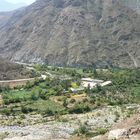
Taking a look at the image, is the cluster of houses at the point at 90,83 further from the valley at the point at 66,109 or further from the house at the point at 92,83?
the valley at the point at 66,109

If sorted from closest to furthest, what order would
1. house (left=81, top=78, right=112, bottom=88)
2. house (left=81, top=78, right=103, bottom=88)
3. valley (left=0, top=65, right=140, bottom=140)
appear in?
valley (left=0, top=65, right=140, bottom=140) < house (left=81, top=78, right=112, bottom=88) < house (left=81, top=78, right=103, bottom=88)

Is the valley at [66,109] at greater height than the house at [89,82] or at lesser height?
A: greater

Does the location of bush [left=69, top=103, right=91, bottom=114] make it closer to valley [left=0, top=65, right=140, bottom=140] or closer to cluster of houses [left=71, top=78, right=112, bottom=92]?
valley [left=0, top=65, right=140, bottom=140]

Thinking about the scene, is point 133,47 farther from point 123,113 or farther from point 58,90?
point 123,113

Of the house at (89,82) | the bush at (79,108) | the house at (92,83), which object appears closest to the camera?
the bush at (79,108)

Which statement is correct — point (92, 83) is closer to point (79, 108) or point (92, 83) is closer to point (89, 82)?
point (89, 82)

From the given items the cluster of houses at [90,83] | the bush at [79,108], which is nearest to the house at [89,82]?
the cluster of houses at [90,83]

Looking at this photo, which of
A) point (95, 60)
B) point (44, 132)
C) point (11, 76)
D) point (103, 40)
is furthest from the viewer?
point (103, 40)

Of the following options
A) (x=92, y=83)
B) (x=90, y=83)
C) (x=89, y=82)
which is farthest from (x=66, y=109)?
(x=89, y=82)

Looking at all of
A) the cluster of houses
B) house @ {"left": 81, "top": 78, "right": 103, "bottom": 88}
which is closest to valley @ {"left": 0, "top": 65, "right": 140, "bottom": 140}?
the cluster of houses

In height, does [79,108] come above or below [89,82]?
above

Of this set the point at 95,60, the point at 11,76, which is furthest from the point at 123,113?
A: the point at 95,60
